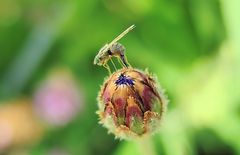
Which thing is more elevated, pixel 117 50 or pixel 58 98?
pixel 58 98

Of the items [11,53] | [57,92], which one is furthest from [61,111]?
[11,53]

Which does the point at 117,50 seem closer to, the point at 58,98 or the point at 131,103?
the point at 131,103

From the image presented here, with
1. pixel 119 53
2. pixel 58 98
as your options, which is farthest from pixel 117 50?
pixel 58 98

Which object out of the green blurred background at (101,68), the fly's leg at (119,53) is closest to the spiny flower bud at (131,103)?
the fly's leg at (119,53)

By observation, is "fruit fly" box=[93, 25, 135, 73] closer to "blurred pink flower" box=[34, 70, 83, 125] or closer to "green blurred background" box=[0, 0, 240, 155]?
"green blurred background" box=[0, 0, 240, 155]

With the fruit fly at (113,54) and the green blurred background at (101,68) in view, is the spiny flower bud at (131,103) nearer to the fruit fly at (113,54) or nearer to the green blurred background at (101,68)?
the fruit fly at (113,54)

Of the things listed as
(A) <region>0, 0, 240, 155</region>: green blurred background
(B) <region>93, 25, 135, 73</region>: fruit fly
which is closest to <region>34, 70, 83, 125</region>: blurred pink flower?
(A) <region>0, 0, 240, 155</region>: green blurred background

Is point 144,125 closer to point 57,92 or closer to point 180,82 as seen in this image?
point 180,82
